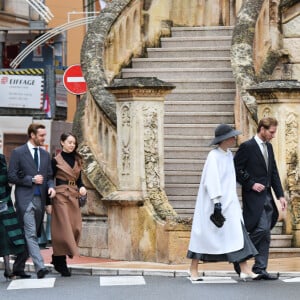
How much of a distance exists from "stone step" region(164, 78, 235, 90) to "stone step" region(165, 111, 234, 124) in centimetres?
97

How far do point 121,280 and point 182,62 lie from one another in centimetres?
858

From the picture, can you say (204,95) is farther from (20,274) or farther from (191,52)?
(20,274)

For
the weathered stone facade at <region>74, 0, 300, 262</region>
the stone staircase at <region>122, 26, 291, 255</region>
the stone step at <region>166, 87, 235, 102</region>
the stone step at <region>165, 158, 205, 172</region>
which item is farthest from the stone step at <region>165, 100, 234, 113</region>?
the stone step at <region>165, 158, 205, 172</region>

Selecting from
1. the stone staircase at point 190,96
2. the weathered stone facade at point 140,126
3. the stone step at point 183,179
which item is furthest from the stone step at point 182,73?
the stone step at point 183,179

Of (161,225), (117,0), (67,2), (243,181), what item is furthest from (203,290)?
(67,2)

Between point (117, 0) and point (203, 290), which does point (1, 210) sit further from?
point (117, 0)

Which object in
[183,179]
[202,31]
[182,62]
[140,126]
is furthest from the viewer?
[202,31]

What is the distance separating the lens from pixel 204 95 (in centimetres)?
2714

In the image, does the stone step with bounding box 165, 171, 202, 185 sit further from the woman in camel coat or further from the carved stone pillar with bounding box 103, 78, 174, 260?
the woman in camel coat

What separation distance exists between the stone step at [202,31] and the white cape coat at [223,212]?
9.29 metres

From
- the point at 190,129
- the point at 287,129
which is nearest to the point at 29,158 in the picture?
the point at 287,129

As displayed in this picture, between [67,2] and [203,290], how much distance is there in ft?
136

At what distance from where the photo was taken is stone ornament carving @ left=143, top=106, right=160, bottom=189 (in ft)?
75.8

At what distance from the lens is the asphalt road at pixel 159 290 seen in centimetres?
1812
